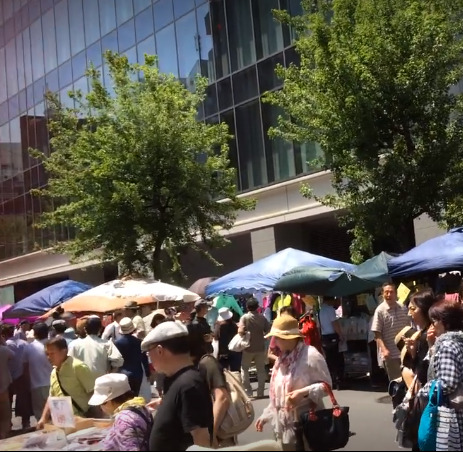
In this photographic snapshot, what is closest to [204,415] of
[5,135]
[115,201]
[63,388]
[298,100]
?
[63,388]

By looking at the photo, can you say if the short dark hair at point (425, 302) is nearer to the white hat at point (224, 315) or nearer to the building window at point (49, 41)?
the white hat at point (224, 315)

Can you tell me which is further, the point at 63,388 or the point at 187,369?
the point at 63,388

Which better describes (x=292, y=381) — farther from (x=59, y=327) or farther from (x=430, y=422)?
(x=59, y=327)

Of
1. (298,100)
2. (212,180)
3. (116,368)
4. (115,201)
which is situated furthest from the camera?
(212,180)

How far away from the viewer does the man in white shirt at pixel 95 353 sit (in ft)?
32.6

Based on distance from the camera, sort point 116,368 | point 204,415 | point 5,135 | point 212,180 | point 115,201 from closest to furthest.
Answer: point 204,415, point 116,368, point 115,201, point 212,180, point 5,135

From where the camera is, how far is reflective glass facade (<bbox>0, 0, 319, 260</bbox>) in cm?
2667

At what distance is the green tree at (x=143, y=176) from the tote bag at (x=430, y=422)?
576 inches

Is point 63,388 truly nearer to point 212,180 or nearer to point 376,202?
point 376,202

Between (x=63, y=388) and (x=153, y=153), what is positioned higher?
(x=153, y=153)

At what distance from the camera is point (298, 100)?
16062 millimetres

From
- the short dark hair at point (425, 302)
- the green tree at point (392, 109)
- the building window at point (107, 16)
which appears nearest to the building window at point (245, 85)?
the building window at point (107, 16)

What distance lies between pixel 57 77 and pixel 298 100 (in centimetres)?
2497

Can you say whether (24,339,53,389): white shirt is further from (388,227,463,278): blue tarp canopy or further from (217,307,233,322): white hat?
(388,227,463,278): blue tarp canopy
